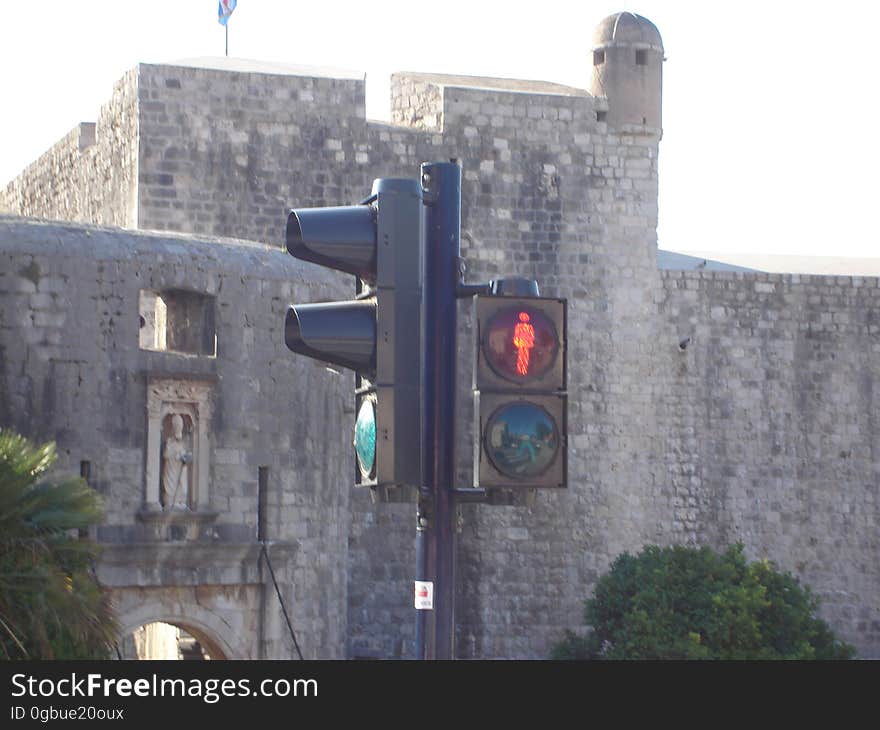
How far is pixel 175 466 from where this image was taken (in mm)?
17250

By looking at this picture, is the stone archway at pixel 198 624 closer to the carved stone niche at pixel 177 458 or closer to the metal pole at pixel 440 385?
the carved stone niche at pixel 177 458

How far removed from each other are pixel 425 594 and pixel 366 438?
21.8 inches

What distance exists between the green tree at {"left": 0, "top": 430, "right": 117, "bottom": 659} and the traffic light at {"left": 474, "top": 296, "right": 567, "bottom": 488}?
20.1ft

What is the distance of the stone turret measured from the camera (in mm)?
25828

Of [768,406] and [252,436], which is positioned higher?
[768,406]

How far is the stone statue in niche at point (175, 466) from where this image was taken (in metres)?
17.2

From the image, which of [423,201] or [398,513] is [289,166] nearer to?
[398,513]

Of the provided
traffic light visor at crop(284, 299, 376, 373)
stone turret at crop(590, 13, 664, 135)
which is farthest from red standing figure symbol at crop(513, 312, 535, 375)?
stone turret at crop(590, 13, 664, 135)

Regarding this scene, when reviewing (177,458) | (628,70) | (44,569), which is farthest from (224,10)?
(44,569)

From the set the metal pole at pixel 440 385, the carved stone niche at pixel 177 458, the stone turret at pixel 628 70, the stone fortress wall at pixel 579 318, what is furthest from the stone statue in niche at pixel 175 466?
the metal pole at pixel 440 385

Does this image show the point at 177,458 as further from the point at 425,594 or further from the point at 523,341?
the point at 523,341
